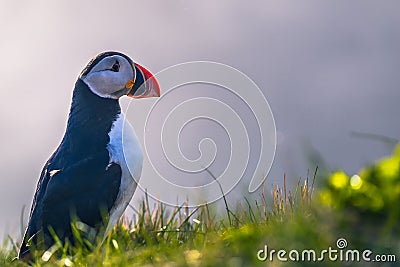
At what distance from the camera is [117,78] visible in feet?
27.9

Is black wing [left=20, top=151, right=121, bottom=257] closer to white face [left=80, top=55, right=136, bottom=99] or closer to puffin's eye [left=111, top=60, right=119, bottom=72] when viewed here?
white face [left=80, top=55, right=136, bottom=99]

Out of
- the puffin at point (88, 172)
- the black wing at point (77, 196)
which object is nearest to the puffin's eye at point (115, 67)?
the puffin at point (88, 172)

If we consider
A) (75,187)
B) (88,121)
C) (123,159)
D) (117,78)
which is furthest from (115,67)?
(75,187)

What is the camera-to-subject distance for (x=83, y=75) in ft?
27.9

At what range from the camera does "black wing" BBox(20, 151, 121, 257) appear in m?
7.32

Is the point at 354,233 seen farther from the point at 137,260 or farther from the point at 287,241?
the point at 137,260

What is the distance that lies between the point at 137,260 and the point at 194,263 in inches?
28.7

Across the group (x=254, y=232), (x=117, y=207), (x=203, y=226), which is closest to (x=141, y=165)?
(x=117, y=207)

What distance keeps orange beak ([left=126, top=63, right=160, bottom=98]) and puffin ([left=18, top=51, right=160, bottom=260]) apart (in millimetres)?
370

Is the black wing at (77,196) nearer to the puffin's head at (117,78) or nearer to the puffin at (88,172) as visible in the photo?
the puffin at (88,172)

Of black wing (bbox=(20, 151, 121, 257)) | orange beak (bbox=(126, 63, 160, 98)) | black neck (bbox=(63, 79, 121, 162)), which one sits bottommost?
black wing (bbox=(20, 151, 121, 257))

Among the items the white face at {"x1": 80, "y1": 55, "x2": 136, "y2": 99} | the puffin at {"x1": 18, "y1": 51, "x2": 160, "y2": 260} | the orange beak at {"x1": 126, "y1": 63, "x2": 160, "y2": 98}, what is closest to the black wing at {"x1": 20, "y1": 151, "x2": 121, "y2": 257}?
the puffin at {"x1": 18, "y1": 51, "x2": 160, "y2": 260}

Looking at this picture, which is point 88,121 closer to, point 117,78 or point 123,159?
point 123,159

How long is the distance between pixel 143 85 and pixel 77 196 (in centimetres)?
185
